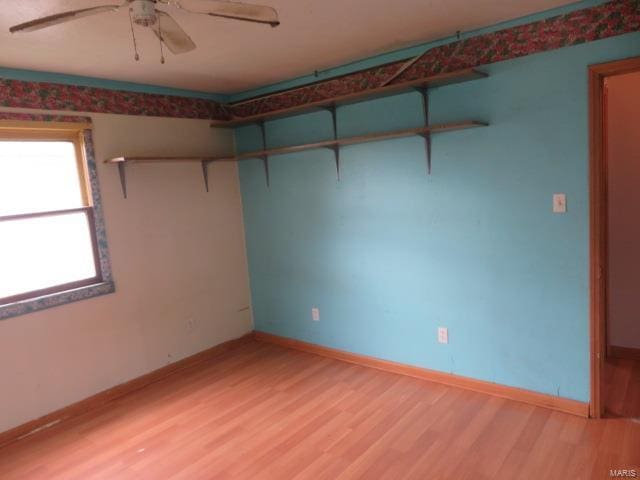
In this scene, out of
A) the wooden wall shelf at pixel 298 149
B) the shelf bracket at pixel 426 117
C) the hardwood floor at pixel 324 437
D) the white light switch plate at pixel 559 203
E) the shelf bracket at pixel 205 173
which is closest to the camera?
the hardwood floor at pixel 324 437

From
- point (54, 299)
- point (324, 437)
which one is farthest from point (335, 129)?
point (54, 299)

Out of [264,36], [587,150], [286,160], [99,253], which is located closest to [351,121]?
[286,160]

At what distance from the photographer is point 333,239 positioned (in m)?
3.86

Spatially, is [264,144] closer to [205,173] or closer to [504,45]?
[205,173]

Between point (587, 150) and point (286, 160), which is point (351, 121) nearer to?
point (286, 160)

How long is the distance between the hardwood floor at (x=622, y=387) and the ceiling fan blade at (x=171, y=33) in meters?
3.10

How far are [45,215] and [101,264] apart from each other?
0.52 metres

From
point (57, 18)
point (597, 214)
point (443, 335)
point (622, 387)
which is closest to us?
point (57, 18)

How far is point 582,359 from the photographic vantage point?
2789mm

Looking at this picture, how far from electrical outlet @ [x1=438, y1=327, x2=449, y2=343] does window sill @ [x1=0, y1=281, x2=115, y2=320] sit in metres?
2.45

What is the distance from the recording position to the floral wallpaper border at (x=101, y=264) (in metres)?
3.01

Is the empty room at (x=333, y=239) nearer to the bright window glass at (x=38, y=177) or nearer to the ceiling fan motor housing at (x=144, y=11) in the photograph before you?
the bright window glass at (x=38, y=177)

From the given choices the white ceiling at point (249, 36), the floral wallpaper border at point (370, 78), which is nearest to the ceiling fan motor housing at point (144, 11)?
the white ceiling at point (249, 36)

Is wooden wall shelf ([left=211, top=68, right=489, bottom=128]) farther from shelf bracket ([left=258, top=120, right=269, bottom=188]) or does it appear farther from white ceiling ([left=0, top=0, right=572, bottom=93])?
white ceiling ([left=0, top=0, right=572, bottom=93])
